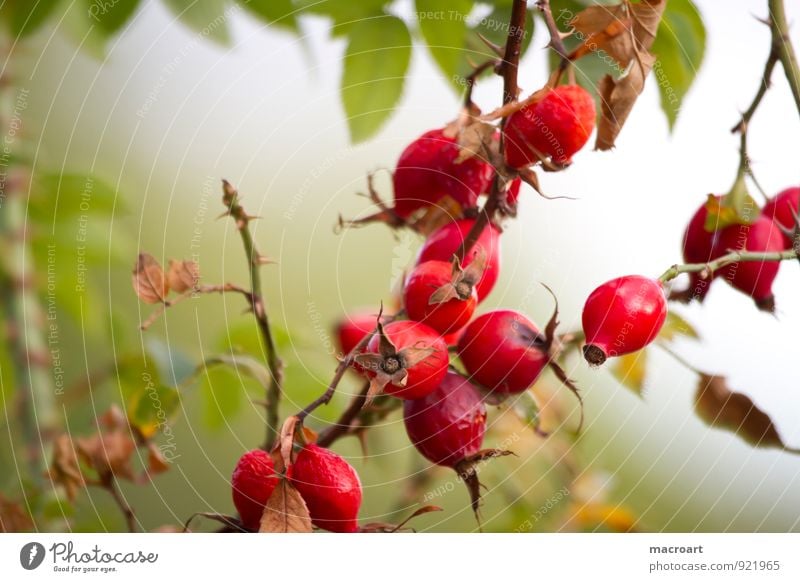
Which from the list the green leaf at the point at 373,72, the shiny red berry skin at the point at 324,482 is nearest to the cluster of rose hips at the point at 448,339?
the shiny red berry skin at the point at 324,482

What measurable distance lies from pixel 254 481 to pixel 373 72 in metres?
0.26

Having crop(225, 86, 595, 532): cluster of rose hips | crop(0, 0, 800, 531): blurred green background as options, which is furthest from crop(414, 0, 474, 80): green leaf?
crop(225, 86, 595, 532): cluster of rose hips

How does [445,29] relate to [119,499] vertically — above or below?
Result: above

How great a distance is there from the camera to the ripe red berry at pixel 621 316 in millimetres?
381

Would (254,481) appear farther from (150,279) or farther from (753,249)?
(753,249)

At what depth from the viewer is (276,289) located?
0.51 meters

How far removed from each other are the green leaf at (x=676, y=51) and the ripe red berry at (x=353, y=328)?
0.73 feet

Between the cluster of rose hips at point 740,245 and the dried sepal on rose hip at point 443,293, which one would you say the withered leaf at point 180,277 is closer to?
the dried sepal on rose hip at point 443,293

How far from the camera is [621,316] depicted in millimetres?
379

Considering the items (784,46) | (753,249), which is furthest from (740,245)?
(784,46)

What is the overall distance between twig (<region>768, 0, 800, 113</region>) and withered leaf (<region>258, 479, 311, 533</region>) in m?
0.34

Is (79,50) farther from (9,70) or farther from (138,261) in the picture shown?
(138,261)
